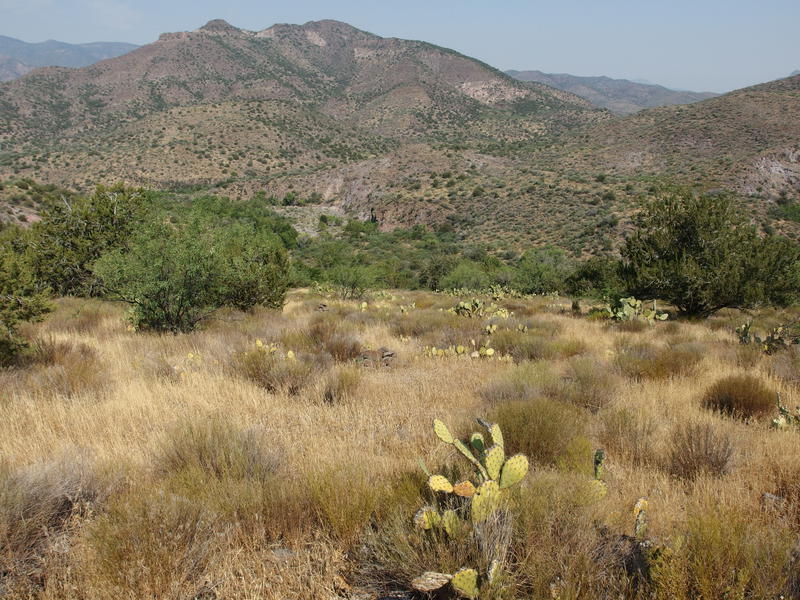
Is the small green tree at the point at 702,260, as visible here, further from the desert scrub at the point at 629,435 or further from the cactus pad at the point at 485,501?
the cactus pad at the point at 485,501

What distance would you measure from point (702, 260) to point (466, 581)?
1390cm

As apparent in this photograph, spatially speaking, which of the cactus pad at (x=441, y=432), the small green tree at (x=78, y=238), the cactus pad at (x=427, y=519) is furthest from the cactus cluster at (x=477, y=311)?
the small green tree at (x=78, y=238)

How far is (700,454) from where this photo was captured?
345 centimetres

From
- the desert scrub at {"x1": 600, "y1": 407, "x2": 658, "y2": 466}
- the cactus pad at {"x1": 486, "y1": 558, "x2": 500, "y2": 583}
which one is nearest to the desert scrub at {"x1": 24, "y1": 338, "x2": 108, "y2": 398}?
the cactus pad at {"x1": 486, "y1": 558, "x2": 500, "y2": 583}

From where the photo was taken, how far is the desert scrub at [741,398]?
4711 millimetres

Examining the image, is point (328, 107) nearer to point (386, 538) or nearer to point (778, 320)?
point (778, 320)

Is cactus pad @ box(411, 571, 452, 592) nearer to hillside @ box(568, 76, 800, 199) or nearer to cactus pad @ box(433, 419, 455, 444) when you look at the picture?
cactus pad @ box(433, 419, 455, 444)

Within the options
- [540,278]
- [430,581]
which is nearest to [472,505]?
[430,581]

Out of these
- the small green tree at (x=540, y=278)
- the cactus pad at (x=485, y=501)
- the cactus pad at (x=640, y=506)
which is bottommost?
the small green tree at (x=540, y=278)

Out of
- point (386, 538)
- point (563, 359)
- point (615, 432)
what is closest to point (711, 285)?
point (563, 359)

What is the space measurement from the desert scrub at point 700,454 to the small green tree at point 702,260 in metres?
10.0

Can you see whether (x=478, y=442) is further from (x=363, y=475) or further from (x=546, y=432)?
(x=546, y=432)

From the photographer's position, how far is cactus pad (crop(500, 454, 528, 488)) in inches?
107

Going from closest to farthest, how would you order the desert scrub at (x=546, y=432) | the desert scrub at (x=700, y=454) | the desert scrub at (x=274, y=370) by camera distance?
the desert scrub at (x=700, y=454), the desert scrub at (x=546, y=432), the desert scrub at (x=274, y=370)
